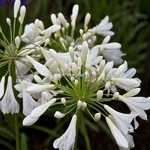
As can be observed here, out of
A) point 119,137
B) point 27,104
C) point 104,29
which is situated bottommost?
point 119,137

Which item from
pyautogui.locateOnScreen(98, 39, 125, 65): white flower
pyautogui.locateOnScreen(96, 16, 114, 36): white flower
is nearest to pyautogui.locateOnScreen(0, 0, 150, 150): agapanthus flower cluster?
pyautogui.locateOnScreen(98, 39, 125, 65): white flower

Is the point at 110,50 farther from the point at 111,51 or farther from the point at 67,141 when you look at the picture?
the point at 67,141

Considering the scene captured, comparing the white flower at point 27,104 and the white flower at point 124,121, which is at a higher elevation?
Result: the white flower at point 27,104

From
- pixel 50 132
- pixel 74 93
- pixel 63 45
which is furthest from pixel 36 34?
pixel 50 132

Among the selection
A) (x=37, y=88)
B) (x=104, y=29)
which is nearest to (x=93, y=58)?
(x=37, y=88)

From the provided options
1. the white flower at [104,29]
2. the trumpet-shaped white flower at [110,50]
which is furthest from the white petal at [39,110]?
the white flower at [104,29]

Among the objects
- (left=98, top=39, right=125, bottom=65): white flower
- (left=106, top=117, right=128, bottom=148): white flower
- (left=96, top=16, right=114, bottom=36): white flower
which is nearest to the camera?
(left=106, top=117, right=128, bottom=148): white flower

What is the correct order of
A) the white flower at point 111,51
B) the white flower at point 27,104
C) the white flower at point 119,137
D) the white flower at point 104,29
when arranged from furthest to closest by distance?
the white flower at point 104,29, the white flower at point 111,51, the white flower at point 27,104, the white flower at point 119,137

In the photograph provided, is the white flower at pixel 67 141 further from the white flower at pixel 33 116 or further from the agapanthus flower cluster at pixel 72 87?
the white flower at pixel 33 116

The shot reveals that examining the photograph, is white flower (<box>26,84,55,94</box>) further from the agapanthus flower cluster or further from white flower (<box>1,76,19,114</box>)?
white flower (<box>1,76,19,114</box>)
